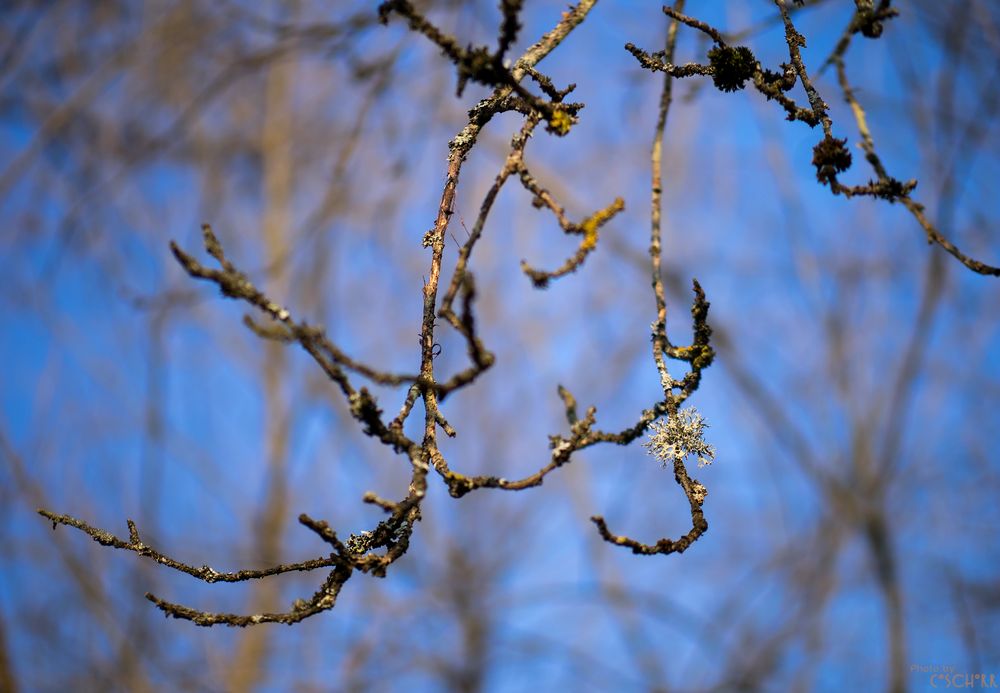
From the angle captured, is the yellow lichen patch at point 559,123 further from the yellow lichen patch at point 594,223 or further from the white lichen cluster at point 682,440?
the white lichen cluster at point 682,440

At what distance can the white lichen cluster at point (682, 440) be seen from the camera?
119 centimetres

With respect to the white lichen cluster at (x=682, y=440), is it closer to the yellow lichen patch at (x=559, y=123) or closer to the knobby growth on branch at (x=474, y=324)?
the knobby growth on branch at (x=474, y=324)

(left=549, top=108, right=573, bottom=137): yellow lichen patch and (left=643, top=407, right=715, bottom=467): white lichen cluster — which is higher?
(left=549, top=108, right=573, bottom=137): yellow lichen patch

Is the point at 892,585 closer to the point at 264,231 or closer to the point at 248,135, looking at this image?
the point at 264,231

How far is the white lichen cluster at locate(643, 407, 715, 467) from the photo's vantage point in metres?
1.19

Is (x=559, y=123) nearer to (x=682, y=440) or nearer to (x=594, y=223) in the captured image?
(x=594, y=223)

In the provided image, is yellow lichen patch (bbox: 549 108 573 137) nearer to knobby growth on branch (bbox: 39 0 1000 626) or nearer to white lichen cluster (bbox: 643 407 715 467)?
knobby growth on branch (bbox: 39 0 1000 626)

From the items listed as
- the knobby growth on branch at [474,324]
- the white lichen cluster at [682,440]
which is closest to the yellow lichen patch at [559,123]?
the knobby growth on branch at [474,324]

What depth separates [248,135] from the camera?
23.7 feet

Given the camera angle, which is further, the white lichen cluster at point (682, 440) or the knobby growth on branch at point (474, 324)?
the white lichen cluster at point (682, 440)

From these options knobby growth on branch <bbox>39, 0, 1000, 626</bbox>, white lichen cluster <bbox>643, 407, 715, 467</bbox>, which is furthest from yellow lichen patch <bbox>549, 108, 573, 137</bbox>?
white lichen cluster <bbox>643, 407, 715, 467</bbox>

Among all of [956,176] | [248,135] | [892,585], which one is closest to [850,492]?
[892,585]

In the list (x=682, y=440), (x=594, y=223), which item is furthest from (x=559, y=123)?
(x=682, y=440)

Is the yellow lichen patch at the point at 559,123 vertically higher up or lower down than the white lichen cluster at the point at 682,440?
higher up
